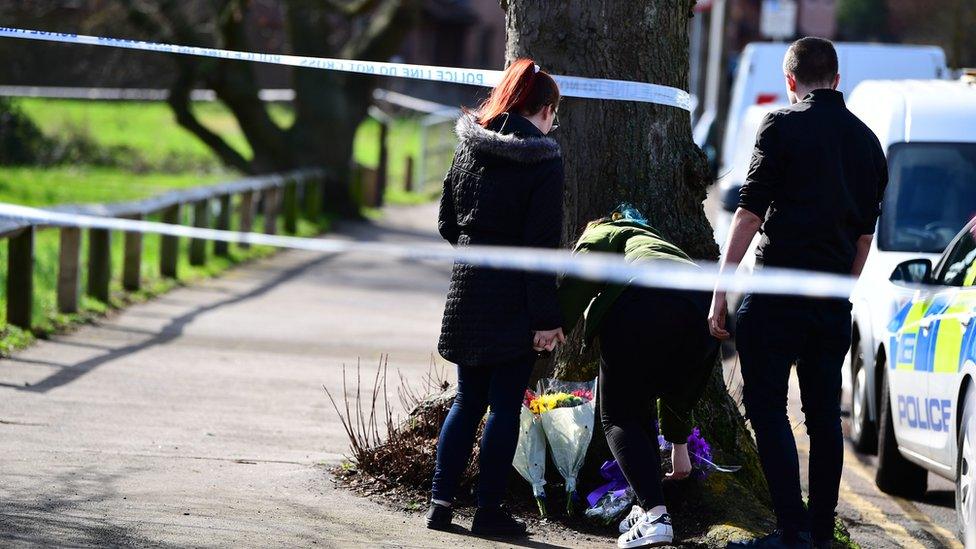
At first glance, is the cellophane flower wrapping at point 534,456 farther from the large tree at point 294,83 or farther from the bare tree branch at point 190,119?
the bare tree branch at point 190,119

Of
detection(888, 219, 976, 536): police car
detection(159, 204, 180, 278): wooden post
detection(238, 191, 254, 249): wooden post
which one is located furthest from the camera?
detection(238, 191, 254, 249): wooden post

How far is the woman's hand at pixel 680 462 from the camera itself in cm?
578

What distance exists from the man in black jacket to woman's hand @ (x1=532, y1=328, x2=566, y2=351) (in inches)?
22.0

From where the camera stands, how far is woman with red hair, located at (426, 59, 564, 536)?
5.38 meters

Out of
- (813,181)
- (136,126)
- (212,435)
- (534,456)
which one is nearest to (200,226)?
(212,435)

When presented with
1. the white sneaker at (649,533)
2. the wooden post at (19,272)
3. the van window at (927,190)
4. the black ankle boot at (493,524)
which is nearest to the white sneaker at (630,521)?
the white sneaker at (649,533)

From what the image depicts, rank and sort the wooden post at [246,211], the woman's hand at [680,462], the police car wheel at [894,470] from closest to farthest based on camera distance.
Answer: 1. the woman's hand at [680,462]
2. the police car wheel at [894,470]
3. the wooden post at [246,211]

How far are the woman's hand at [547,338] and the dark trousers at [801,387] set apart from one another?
0.67m

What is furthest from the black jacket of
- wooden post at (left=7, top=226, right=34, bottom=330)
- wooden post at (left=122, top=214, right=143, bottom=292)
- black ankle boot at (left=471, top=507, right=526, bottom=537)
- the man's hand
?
wooden post at (left=122, top=214, right=143, bottom=292)

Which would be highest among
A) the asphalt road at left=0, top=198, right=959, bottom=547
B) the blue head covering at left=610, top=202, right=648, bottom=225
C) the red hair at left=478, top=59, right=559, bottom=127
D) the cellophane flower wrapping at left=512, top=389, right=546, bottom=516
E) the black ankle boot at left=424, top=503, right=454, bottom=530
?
the red hair at left=478, top=59, right=559, bottom=127

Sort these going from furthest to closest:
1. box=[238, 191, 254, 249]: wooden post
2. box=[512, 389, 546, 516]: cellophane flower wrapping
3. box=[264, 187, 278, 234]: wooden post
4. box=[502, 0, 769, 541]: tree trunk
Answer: box=[264, 187, 278, 234]: wooden post < box=[238, 191, 254, 249]: wooden post < box=[502, 0, 769, 541]: tree trunk < box=[512, 389, 546, 516]: cellophane flower wrapping

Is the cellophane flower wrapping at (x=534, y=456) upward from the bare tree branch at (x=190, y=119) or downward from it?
downward

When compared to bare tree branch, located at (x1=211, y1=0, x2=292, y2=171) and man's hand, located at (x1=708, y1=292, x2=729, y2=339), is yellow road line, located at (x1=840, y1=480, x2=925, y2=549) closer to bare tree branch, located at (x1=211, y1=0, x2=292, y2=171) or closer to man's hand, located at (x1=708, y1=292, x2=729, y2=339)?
man's hand, located at (x1=708, y1=292, x2=729, y2=339)

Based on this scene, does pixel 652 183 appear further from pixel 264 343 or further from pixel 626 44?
pixel 264 343
